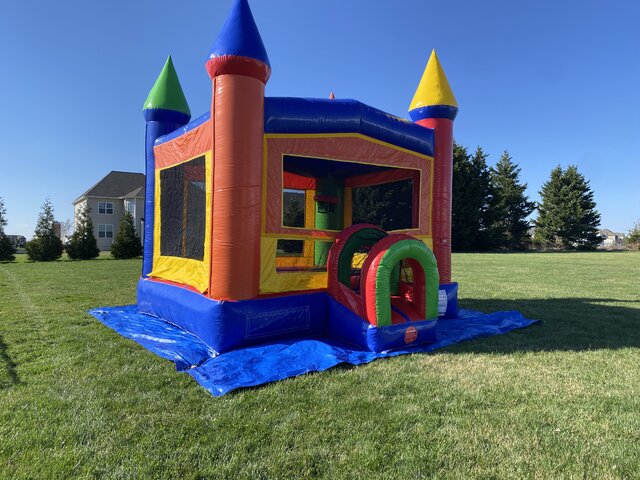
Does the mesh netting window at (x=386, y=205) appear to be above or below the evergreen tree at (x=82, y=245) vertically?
above

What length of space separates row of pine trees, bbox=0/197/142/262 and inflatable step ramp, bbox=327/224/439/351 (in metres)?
20.1

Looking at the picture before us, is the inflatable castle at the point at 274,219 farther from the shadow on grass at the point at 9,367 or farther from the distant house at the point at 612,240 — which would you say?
the distant house at the point at 612,240

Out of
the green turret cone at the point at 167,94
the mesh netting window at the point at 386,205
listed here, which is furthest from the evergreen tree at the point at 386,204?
the green turret cone at the point at 167,94

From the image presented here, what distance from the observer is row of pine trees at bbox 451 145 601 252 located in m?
33.0

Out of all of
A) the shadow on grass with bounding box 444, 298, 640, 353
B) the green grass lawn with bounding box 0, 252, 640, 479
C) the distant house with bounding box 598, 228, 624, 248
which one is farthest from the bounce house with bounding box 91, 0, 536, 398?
the distant house with bounding box 598, 228, 624, 248

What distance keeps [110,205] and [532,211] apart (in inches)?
1478

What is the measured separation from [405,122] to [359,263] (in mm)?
2244

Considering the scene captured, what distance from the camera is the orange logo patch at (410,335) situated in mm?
4684

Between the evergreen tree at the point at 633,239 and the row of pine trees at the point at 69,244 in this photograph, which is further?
the evergreen tree at the point at 633,239

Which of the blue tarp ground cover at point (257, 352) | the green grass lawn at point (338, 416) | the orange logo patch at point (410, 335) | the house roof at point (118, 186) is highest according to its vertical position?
the house roof at point (118, 186)

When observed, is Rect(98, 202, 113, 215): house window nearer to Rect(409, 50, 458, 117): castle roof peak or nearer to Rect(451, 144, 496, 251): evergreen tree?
Rect(451, 144, 496, 251): evergreen tree

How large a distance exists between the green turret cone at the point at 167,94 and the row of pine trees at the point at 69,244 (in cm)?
1725

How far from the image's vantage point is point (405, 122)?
6.09 meters

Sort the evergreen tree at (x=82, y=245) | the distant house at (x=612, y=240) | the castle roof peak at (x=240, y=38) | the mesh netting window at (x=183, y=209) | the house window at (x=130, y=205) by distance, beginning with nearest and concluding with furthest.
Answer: the castle roof peak at (x=240, y=38), the mesh netting window at (x=183, y=209), the evergreen tree at (x=82, y=245), the house window at (x=130, y=205), the distant house at (x=612, y=240)
